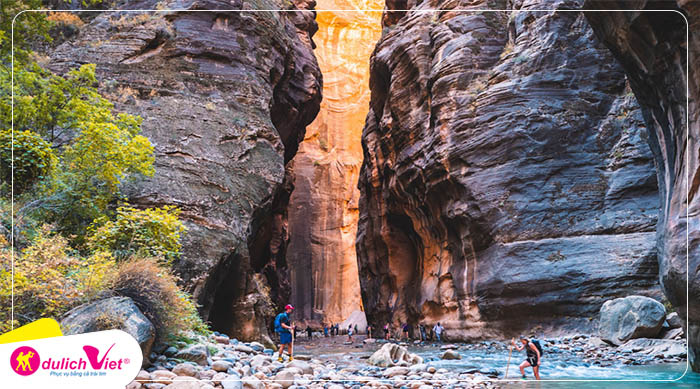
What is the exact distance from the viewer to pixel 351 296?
65.4m

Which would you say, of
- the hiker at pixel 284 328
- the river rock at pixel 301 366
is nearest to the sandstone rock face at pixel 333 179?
the hiker at pixel 284 328

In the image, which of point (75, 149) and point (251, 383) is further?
point (75, 149)

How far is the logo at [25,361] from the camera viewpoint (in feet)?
20.7

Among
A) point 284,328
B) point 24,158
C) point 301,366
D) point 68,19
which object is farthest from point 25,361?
point 68,19

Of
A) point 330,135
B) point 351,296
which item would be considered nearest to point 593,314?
point 351,296

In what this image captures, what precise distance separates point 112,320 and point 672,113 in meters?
11.9

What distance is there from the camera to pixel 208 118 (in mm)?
21031

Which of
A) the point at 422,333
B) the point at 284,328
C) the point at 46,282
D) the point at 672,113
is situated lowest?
the point at 422,333

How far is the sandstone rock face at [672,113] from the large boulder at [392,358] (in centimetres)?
620

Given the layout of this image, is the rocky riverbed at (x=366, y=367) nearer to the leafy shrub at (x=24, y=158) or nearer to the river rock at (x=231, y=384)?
the river rock at (x=231, y=384)

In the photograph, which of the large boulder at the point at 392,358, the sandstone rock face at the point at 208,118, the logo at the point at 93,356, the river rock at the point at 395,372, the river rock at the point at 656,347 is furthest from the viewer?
the sandstone rock face at the point at 208,118

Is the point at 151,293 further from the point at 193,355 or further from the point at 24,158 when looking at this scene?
the point at 24,158

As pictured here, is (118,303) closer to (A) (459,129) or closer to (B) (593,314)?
(B) (593,314)

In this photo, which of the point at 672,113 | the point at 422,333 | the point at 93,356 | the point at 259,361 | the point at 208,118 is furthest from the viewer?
the point at 422,333
